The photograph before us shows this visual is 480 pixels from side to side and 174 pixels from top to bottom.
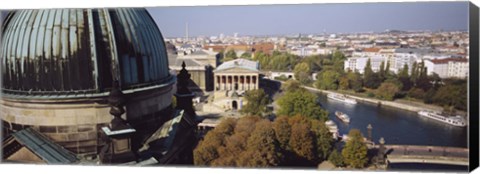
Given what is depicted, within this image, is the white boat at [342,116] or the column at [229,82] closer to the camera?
the white boat at [342,116]

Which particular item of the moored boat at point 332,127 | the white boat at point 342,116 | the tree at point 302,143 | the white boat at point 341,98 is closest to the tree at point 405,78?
the white boat at point 341,98

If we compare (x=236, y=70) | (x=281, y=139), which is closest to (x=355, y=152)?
(x=281, y=139)

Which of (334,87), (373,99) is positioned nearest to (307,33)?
(334,87)

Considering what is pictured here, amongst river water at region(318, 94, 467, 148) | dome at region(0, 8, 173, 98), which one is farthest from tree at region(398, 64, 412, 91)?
dome at region(0, 8, 173, 98)

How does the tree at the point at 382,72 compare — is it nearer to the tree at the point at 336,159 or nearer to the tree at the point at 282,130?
the tree at the point at 336,159

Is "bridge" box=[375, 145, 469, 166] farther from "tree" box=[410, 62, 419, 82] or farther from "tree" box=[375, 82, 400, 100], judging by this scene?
"tree" box=[410, 62, 419, 82]

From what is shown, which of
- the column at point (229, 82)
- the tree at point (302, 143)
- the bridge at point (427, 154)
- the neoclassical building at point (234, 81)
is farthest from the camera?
the column at point (229, 82)
